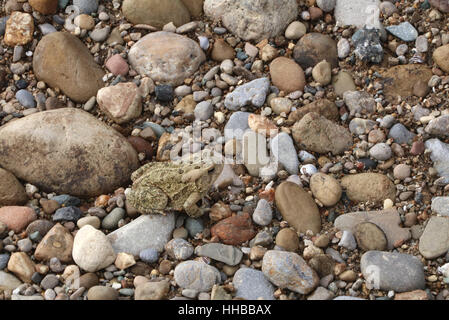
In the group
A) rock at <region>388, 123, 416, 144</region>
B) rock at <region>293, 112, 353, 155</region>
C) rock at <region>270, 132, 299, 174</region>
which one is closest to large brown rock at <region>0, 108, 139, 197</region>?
rock at <region>270, 132, 299, 174</region>

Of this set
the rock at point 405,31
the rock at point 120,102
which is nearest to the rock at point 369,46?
the rock at point 405,31

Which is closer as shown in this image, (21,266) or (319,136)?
(21,266)

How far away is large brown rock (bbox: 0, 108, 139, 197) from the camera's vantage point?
528 centimetres

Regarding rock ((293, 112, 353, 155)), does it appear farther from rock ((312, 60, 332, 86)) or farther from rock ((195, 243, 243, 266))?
rock ((195, 243, 243, 266))

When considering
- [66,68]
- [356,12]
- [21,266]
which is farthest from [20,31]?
[356,12]

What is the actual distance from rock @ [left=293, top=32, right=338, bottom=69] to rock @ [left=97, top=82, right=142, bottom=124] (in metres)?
1.83

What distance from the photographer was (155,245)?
493cm

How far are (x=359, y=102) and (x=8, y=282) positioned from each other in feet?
12.4

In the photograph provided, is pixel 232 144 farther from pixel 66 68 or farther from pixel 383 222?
pixel 66 68

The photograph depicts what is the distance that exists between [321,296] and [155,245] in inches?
59.9

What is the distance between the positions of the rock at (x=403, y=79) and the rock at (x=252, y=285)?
2435mm

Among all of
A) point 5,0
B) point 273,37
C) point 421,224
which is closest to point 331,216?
point 421,224

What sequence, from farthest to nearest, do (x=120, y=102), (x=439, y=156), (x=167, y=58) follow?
1. (x=167, y=58)
2. (x=120, y=102)
3. (x=439, y=156)

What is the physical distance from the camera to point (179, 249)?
15.8 feet
